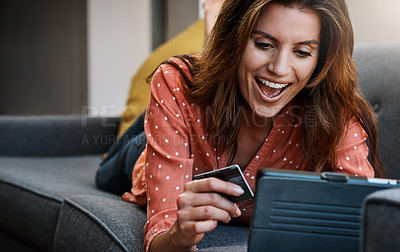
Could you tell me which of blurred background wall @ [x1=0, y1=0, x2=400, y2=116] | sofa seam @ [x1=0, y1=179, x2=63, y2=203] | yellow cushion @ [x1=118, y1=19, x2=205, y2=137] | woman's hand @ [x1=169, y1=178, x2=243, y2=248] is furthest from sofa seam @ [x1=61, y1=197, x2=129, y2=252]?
blurred background wall @ [x1=0, y1=0, x2=400, y2=116]

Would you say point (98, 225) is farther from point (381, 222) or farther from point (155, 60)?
point (155, 60)

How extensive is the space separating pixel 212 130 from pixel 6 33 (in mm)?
3721

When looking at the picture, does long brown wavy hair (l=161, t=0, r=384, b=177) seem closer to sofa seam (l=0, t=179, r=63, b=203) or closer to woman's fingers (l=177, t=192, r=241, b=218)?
woman's fingers (l=177, t=192, r=241, b=218)

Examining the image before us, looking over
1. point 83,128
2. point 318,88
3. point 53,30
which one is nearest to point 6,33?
point 53,30

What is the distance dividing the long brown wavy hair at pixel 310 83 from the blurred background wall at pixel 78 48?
1.46m

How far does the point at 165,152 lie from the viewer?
903 mm

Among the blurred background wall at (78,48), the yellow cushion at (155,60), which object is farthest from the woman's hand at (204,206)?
the blurred background wall at (78,48)

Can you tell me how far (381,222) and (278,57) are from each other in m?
0.42

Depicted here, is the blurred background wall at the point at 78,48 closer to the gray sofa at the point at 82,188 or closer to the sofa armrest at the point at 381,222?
the gray sofa at the point at 82,188

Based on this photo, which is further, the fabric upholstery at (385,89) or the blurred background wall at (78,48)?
the blurred background wall at (78,48)

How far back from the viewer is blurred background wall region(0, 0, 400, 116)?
297cm

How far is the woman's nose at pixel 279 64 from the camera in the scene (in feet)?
2.79

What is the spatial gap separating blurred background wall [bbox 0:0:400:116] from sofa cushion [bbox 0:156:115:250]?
1118mm

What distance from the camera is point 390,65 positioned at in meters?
1.26
